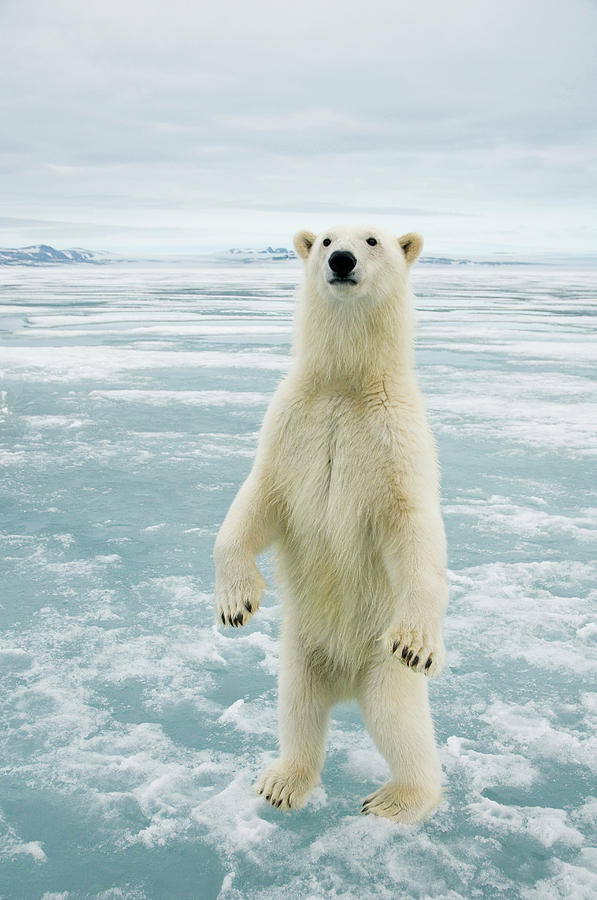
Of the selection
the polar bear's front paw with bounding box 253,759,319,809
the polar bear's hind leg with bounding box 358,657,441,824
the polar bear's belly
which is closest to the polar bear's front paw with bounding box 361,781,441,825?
the polar bear's hind leg with bounding box 358,657,441,824

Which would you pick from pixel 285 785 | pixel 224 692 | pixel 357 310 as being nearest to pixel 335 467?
pixel 357 310

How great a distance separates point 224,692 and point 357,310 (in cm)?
143

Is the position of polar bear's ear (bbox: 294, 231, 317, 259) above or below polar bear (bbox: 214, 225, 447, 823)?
above

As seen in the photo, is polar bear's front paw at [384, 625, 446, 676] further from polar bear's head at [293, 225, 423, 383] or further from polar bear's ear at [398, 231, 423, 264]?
polar bear's ear at [398, 231, 423, 264]

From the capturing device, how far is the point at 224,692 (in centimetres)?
291

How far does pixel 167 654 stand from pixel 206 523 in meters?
1.44

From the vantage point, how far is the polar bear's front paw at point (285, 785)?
7.82ft

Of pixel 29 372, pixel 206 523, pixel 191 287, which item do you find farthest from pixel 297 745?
pixel 191 287

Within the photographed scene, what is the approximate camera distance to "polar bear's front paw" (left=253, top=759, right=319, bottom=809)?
238 cm

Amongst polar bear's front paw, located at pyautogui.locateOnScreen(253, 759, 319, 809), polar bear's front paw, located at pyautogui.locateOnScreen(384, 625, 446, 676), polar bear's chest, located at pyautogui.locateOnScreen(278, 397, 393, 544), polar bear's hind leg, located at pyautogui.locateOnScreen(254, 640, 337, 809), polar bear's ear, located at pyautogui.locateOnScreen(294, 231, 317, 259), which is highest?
polar bear's ear, located at pyautogui.locateOnScreen(294, 231, 317, 259)

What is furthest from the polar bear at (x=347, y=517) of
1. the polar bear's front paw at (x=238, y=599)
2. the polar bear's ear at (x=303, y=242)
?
the polar bear's ear at (x=303, y=242)

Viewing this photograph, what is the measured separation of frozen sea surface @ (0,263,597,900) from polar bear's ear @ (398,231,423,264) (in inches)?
58.8

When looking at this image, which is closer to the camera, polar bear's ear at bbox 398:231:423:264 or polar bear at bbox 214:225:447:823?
polar bear at bbox 214:225:447:823

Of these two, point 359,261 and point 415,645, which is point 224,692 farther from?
point 359,261
